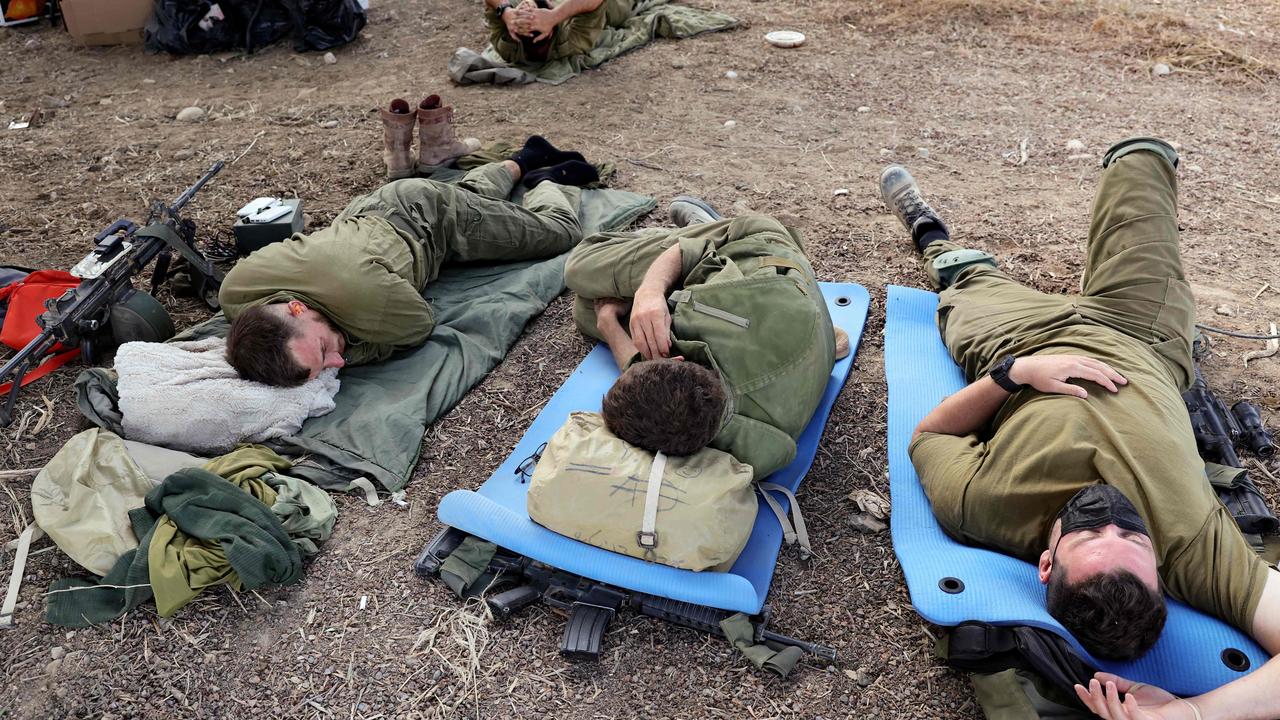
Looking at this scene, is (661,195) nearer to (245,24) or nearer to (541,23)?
(541,23)

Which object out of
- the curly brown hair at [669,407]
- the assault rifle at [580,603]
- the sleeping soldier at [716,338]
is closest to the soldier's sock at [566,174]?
the sleeping soldier at [716,338]

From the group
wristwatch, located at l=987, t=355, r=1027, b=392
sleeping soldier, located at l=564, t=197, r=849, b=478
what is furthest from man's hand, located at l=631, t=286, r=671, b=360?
wristwatch, located at l=987, t=355, r=1027, b=392

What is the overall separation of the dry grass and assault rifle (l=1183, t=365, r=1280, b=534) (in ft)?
14.6

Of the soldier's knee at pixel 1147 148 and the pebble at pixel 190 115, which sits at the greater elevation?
the soldier's knee at pixel 1147 148

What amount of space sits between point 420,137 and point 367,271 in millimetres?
1839

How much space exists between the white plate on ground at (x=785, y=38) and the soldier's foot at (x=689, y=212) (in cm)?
319

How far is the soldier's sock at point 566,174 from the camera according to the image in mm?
5297

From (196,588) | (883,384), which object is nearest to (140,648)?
(196,588)

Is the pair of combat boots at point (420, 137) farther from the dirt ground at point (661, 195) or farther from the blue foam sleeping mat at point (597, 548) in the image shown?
the blue foam sleeping mat at point (597, 548)

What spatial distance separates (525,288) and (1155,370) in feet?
9.19

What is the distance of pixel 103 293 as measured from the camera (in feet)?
12.6

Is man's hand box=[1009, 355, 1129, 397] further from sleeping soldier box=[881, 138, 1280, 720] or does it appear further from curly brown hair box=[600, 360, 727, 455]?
curly brown hair box=[600, 360, 727, 455]

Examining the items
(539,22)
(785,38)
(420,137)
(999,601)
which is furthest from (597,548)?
(785,38)

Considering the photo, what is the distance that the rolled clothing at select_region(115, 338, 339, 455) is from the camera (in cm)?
344
